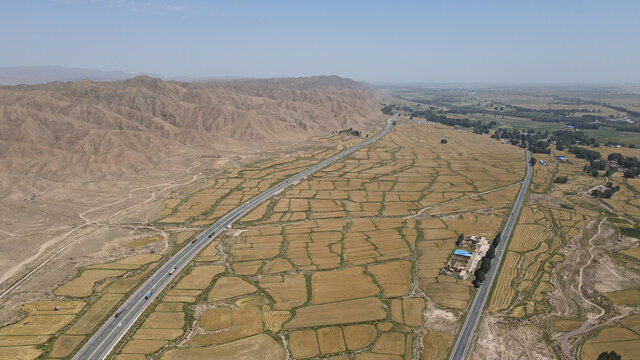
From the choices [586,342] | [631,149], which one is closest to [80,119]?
[586,342]

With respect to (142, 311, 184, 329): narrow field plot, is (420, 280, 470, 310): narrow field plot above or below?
above

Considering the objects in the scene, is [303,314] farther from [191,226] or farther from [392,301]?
[191,226]

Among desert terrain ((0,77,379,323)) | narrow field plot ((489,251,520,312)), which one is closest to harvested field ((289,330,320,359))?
narrow field plot ((489,251,520,312))

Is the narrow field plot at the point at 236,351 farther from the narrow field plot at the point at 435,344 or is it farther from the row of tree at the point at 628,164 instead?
the row of tree at the point at 628,164

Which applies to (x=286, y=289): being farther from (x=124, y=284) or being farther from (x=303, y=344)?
(x=124, y=284)

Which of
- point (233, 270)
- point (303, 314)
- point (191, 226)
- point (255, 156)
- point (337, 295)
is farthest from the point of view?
point (255, 156)

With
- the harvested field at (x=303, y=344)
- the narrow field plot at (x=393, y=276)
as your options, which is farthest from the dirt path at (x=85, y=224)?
the narrow field plot at (x=393, y=276)

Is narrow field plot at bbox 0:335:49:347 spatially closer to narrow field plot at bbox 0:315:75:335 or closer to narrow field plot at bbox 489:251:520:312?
narrow field plot at bbox 0:315:75:335
